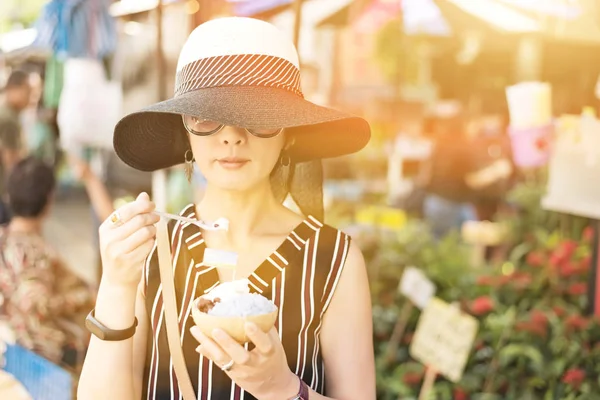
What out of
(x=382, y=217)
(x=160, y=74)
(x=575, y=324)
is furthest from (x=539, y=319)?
(x=160, y=74)

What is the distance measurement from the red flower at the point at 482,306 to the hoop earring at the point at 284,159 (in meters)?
2.60

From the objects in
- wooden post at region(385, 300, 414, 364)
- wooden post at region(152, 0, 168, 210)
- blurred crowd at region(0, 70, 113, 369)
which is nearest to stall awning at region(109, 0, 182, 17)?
wooden post at region(152, 0, 168, 210)

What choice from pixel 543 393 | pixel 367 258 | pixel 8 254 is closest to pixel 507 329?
pixel 543 393

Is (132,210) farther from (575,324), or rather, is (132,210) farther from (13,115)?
(13,115)

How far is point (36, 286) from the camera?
3.67 meters

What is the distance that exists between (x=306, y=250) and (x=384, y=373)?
2594 mm

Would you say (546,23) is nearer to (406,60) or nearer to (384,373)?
(384,373)

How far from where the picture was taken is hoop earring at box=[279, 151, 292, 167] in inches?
68.7

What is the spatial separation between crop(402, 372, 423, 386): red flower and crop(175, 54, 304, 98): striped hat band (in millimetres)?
2632

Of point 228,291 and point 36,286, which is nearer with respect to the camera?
point 228,291

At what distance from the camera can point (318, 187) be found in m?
1.87

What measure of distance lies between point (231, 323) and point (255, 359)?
0.28 ft

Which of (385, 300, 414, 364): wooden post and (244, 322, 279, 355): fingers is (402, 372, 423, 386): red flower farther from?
(244, 322, 279, 355): fingers

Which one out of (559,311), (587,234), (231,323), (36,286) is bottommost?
(559,311)
